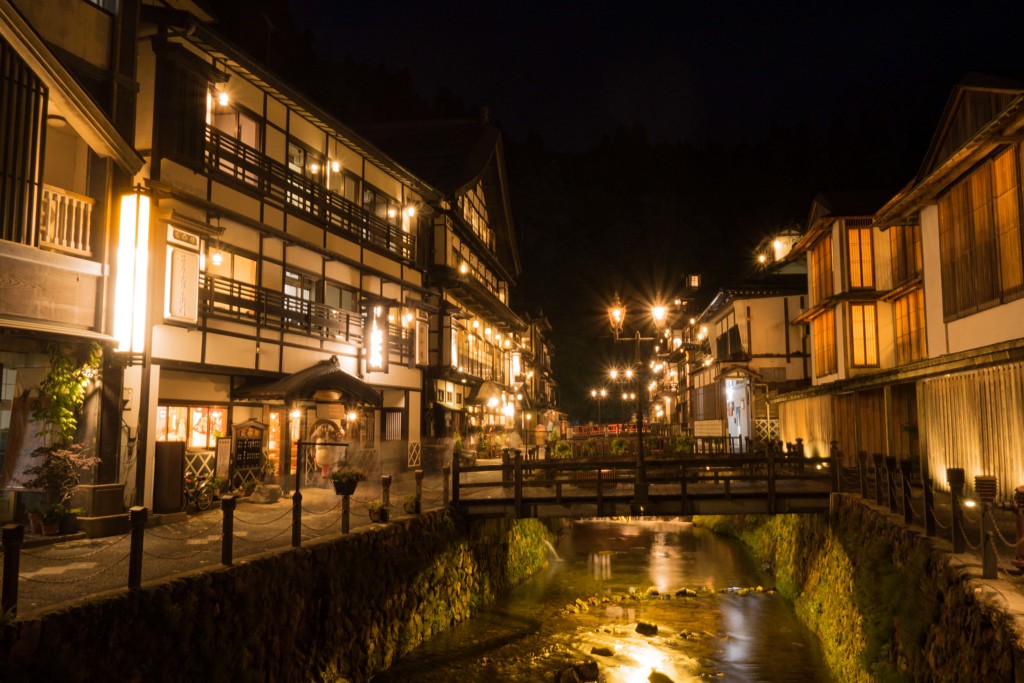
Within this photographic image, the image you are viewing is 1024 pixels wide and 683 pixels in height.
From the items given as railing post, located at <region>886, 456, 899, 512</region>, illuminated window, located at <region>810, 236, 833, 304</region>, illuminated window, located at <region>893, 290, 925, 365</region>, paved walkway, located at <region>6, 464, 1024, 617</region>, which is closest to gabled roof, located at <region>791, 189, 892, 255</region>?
illuminated window, located at <region>810, 236, 833, 304</region>

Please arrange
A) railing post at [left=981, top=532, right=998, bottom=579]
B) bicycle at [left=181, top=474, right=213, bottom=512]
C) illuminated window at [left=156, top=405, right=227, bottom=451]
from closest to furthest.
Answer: railing post at [left=981, top=532, right=998, bottom=579] < bicycle at [left=181, top=474, right=213, bottom=512] < illuminated window at [left=156, top=405, right=227, bottom=451]

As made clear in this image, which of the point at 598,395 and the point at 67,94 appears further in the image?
the point at 598,395

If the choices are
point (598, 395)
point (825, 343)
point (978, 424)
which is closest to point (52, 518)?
point (978, 424)

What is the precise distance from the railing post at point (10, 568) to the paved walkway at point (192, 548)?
0.76 feet

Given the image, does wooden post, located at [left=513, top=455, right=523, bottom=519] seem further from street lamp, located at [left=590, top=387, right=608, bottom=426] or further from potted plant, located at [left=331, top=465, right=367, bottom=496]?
street lamp, located at [left=590, top=387, right=608, bottom=426]

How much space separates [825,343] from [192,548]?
2494 cm

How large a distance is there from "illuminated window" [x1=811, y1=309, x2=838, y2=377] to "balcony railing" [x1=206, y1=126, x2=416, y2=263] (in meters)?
17.4

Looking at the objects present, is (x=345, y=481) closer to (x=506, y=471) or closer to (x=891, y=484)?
(x=506, y=471)

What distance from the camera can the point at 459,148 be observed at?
36094 millimetres

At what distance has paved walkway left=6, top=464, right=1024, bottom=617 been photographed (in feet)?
27.5

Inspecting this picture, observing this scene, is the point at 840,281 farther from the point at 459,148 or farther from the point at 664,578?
the point at 459,148

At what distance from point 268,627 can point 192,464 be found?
7.62m

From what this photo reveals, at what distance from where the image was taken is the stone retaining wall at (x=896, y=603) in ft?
24.1

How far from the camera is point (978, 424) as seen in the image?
14.4 m
